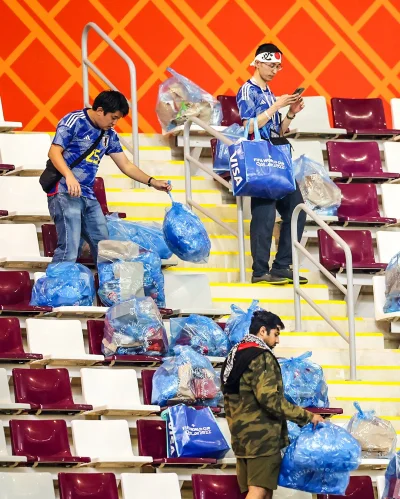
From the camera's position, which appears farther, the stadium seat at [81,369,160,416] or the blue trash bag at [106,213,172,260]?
the blue trash bag at [106,213,172,260]

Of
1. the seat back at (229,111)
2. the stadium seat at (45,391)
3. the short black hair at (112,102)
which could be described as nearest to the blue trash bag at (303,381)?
the stadium seat at (45,391)

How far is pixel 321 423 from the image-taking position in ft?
19.2

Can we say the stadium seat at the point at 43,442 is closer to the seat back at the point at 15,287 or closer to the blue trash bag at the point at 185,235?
the seat back at the point at 15,287

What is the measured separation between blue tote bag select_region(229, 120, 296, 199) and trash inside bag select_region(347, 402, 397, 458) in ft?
4.47

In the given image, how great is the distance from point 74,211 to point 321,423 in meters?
1.90

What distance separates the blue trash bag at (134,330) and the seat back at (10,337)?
403 mm

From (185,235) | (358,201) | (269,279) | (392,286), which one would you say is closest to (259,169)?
(185,235)

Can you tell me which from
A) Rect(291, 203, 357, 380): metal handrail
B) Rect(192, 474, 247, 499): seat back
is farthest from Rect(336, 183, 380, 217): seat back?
Rect(192, 474, 247, 499): seat back

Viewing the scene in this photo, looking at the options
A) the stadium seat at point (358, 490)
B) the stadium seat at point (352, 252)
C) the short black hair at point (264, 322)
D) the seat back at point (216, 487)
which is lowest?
the stadium seat at point (358, 490)

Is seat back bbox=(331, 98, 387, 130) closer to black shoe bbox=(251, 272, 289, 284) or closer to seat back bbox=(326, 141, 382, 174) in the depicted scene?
seat back bbox=(326, 141, 382, 174)

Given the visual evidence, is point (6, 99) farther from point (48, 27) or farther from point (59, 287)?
point (59, 287)

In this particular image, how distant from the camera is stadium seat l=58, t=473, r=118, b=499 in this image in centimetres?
591

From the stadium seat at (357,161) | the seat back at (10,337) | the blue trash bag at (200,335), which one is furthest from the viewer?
the stadium seat at (357,161)

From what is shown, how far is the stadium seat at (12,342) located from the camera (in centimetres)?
650
